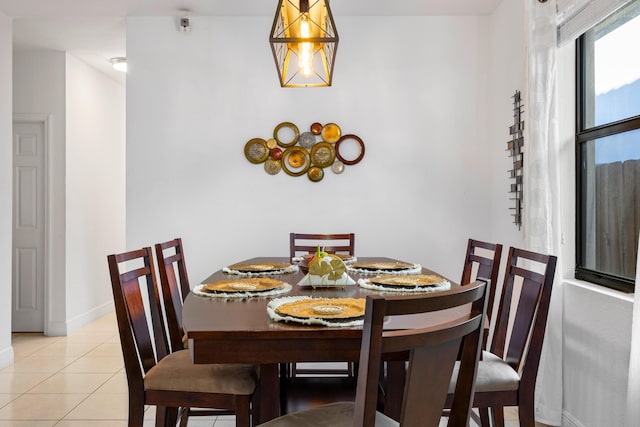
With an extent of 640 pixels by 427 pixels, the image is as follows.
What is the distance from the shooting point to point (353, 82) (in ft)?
12.7

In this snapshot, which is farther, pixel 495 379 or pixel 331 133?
pixel 331 133

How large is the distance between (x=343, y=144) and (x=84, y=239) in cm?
290

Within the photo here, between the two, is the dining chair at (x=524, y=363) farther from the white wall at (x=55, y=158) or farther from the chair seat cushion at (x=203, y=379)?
the white wall at (x=55, y=158)

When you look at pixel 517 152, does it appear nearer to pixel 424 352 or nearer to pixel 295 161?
pixel 295 161

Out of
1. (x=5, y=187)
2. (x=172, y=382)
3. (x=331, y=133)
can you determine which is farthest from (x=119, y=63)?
(x=172, y=382)

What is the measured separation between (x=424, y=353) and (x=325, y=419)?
548 millimetres

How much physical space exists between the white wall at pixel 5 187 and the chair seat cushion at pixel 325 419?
10.4 feet

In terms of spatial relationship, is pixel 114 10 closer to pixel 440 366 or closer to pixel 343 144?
pixel 343 144

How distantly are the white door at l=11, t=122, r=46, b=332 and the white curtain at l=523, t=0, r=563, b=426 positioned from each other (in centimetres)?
431

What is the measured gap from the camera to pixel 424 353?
1.12 metres

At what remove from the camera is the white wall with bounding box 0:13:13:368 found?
3.81m

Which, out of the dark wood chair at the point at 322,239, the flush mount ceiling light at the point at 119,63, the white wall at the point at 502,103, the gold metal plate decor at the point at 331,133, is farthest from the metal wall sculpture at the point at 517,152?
the flush mount ceiling light at the point at 119,63

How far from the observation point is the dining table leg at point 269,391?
166 cm

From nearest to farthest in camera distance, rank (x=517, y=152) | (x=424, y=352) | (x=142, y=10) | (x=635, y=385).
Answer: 1. (x=424, y=352)
2. (x=635, y=385)
3. (x=517, y=152)
4. (x=142, y=10)
